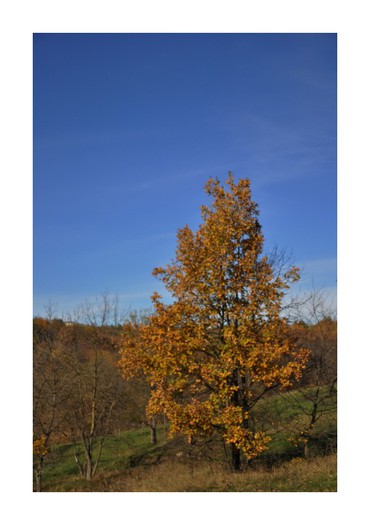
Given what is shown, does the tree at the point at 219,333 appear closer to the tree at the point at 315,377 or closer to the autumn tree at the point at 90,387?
the tree at the point at 315,377

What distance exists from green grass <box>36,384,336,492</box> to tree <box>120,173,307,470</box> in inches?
36.5

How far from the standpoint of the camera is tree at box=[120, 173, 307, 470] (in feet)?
34.4

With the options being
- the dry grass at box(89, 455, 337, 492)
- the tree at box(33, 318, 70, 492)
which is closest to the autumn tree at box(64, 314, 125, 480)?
the tree at box(33, 318, 70, 492)

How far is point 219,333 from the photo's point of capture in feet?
36.6

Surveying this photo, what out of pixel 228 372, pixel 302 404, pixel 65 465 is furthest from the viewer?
pixel 65 465

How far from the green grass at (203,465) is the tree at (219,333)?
3.04ft

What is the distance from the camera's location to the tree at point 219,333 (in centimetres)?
1050

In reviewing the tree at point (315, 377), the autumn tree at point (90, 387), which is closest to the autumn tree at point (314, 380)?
the tree at point (315, 377)

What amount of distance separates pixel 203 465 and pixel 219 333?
494 cm

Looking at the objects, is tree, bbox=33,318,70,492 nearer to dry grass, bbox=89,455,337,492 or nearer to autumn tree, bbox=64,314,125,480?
autumn tree, bbox=64,314,125,480
